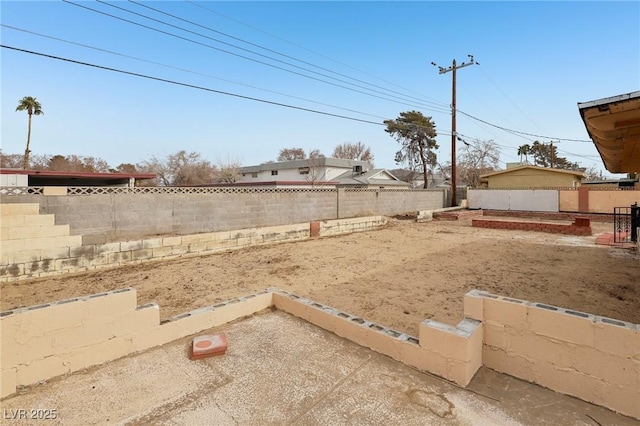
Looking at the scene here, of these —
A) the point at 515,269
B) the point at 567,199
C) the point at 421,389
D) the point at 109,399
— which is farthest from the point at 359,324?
the point at 567,199

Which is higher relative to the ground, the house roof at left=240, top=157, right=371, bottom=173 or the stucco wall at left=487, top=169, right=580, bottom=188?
the house roof at left=240, top=157, right=371, bottom=173

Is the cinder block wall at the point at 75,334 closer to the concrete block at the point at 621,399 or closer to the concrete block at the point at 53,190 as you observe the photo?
the concrete block at the point at 621,399

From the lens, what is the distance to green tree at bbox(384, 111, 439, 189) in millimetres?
33281

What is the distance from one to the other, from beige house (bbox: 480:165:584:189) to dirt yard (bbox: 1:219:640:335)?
56.1 ft

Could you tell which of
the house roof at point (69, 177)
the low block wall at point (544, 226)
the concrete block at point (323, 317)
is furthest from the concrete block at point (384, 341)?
the house roof at point (69, 177)

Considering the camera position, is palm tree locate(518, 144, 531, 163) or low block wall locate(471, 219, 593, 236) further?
palm tree locate(518, 144, 531, 163)

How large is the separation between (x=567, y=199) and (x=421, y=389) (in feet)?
72.6

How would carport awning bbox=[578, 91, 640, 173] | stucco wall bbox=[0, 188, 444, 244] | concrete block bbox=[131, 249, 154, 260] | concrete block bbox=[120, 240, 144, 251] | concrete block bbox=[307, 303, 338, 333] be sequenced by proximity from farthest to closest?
concrete block bbox=[131, 249, 154, 260] → concrete block bbox=[120, 240, 144, 251] → stucco wall bbox=[0, 188, 444, 244] → concrete block bbox=[307, 303, 338, 333] → carport awning bbox=[578, 91, 640, 173]

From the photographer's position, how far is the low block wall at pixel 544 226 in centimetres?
1228

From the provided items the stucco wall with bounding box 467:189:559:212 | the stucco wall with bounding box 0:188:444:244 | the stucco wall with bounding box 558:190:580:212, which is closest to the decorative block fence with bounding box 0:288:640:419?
the stucco wall with bounding box 0:188:444:244

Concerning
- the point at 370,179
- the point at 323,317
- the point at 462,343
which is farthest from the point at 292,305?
the point at 370,179

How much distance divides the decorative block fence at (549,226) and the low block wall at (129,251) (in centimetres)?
917

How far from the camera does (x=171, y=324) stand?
10.7 ft

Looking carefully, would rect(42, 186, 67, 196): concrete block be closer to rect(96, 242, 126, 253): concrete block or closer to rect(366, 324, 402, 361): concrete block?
rect(96, 242, 126, 253): concrete block
